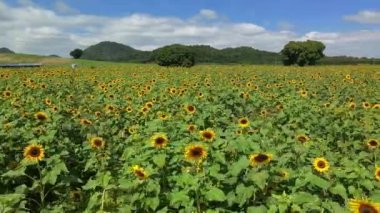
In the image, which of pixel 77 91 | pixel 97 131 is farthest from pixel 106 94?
pixel 97 131

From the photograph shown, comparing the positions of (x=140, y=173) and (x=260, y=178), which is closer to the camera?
(x=260, y=178)

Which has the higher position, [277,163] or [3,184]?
[277,163]

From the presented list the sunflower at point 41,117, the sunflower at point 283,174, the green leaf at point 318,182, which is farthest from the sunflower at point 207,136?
the sunflower at point 41,117

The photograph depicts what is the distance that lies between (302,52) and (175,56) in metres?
25.1

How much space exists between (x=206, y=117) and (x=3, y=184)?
3494mm

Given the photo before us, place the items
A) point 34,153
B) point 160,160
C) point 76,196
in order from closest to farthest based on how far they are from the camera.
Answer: point 160,160 < point 34,153 < point 76,196

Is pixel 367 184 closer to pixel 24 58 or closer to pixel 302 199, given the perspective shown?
A: pixel 302 199

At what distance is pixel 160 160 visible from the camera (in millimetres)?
4738

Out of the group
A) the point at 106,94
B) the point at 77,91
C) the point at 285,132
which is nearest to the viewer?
the point at 285,132

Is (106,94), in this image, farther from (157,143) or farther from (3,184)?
(157,143)

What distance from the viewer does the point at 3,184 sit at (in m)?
5.94

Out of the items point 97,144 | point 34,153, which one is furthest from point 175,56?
point 34,153

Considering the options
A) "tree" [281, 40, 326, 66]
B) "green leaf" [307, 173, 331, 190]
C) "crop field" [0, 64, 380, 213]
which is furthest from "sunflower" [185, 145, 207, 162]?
"tree" [281, 40, 326, 66]

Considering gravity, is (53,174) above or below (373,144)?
below
